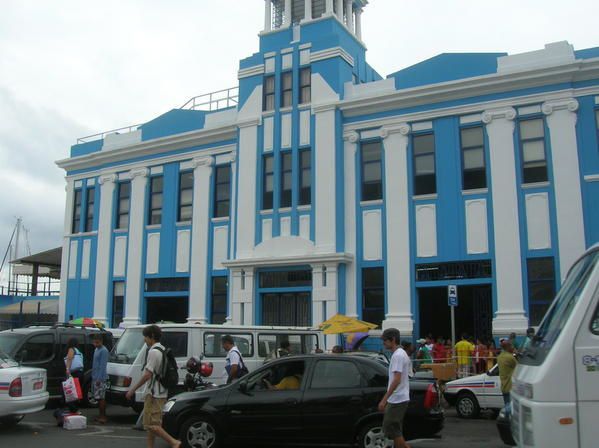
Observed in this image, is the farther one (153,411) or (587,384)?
(153,411)

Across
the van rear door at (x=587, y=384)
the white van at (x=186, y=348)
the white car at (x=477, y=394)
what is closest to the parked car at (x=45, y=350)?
the white van at (x=186, y=348)

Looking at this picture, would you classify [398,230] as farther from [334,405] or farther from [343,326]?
[334,405]

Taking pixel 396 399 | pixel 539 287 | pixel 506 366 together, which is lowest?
pixel 396 399

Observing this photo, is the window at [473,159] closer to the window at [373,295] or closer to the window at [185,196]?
the window at [373,295]

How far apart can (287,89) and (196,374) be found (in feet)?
48.3

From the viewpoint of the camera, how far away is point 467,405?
14.5 metres

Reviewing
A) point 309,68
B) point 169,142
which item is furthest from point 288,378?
point 169,142

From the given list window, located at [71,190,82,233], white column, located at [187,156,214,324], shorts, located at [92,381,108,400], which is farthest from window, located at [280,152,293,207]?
shorts, located at [92,381,108,400]

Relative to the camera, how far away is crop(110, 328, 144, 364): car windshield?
14.2m

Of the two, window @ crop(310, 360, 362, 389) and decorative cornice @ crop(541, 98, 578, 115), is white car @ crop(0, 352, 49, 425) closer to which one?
window @ crop(310, 360, 362, 389)

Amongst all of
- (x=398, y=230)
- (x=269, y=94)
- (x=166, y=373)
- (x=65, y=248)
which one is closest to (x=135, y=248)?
(x=65, y=248)

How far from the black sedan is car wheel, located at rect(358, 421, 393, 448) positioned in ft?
0.05

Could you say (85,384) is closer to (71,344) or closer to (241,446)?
(71,344)

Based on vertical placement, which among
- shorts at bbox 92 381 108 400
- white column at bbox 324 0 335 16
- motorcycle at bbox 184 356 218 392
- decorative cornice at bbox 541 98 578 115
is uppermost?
white column at bbox 324 0 335 16
